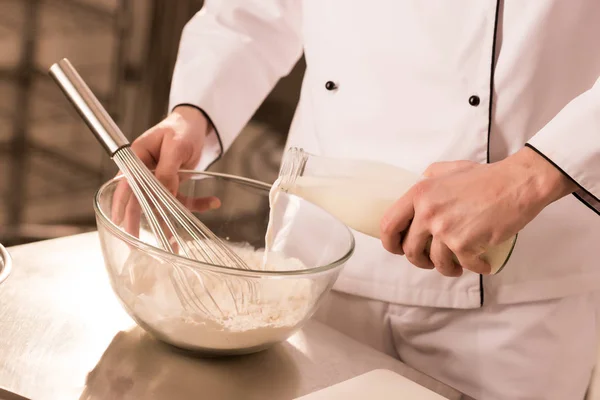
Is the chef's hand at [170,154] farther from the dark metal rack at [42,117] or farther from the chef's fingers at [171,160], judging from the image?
the dark metal rack at [42,117]

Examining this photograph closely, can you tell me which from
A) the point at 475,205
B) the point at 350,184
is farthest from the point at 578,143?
the point at 350,184

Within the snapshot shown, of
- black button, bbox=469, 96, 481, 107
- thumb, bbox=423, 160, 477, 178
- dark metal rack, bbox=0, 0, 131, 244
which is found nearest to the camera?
thumb, bbox=423, 160, 477, 178

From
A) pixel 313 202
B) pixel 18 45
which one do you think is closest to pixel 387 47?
pixel 313 202

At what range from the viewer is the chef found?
0.63 m

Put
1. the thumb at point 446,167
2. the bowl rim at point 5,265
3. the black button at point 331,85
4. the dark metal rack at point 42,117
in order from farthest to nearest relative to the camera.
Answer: the dark metal rack at point 42,117
the black button at point 331,85
the thumb at point 446,167
the bowl rim at point 5,265

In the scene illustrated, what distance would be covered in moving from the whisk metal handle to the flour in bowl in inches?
4.7

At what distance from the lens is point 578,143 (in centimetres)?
59

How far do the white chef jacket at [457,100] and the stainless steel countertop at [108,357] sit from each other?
133mm

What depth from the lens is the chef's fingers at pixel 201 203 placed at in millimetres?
752

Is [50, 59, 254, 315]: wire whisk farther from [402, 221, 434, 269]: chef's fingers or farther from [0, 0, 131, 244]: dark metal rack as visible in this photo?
[0, 0, 131, 244]: dark metal rack

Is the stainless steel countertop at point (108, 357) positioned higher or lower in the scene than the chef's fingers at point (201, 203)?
lower

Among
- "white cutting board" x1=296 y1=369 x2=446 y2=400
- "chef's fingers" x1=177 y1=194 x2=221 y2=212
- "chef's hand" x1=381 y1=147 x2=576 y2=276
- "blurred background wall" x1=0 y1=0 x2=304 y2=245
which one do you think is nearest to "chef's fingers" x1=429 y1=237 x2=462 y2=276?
"chef's hand" x1=381 y1=147 x2=576 y2=276

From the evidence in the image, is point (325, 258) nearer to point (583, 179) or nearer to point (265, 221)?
point (265, 221)

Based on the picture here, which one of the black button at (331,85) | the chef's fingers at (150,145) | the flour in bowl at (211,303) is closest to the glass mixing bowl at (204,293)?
the flour in bowl at (211,303)
